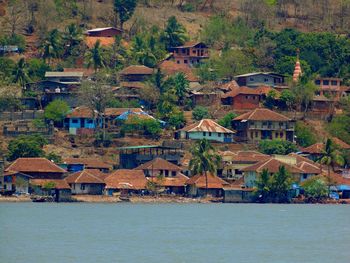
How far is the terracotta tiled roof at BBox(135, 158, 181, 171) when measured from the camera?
108m

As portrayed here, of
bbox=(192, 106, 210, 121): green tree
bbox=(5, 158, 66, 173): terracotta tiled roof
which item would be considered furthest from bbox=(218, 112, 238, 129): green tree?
bbox=(5, 158, 66, 173): terracotta tiled roof

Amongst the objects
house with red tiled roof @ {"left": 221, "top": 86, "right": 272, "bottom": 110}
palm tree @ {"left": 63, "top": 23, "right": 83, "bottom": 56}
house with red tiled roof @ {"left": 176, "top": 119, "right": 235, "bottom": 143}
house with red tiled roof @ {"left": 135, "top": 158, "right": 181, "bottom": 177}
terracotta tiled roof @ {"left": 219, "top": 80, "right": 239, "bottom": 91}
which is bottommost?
house with red tiled roof @ {"left": 135, "top": 158, "right": 181, "bottom": 177}

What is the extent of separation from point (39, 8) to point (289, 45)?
68.7 feet

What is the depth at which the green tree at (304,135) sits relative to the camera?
392 ft

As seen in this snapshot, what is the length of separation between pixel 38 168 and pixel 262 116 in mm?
20602

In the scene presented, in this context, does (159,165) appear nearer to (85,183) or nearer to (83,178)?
(85,183)

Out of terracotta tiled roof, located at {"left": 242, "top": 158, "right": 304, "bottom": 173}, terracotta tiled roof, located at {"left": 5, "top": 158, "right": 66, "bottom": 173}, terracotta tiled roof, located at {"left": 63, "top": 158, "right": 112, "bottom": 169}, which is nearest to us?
terracotta tiled roof, located at {"left": 5, "top": 158, "right": 66, "bottom": 173}

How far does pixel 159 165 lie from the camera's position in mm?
108000

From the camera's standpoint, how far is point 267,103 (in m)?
124

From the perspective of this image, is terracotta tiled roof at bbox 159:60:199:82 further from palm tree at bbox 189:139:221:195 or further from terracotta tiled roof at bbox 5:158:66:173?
terracotta tiled roof at bbox 5:158:66:173

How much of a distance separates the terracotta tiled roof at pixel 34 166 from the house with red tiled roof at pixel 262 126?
719 inches

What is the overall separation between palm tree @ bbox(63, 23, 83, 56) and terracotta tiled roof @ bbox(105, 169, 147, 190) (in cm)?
2848
